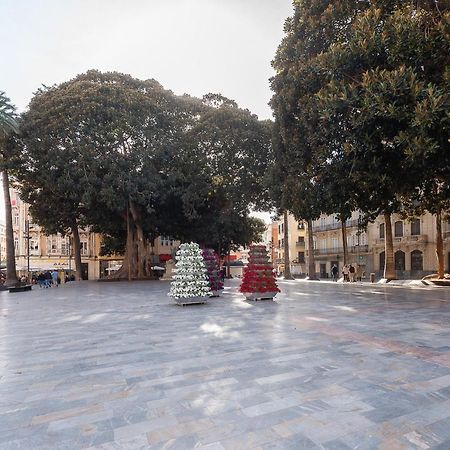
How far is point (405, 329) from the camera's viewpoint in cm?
891

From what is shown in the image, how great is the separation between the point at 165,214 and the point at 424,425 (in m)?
30.9

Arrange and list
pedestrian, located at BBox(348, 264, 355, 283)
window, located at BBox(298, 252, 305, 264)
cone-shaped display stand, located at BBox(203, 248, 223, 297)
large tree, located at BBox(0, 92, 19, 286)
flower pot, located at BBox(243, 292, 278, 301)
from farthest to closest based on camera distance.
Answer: window, located at BBox(298, 252, 305, 264), pedestrian, located at BBox(348, 264, 355, 283), large tree, located at BBox(0, 92, 19, 286), cone-shaped display stand, located at BBox(203, 248, 223, 297), flower pot, located at BBox(243, 292, 278, 301)

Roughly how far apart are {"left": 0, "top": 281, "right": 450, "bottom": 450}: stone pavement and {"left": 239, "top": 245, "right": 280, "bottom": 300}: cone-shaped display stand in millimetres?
5775

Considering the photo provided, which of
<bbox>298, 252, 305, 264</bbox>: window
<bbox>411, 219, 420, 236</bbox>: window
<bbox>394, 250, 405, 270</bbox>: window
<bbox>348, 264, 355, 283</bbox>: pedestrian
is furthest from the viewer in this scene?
<bbox>298, 252, 305, 264</bbox>: window

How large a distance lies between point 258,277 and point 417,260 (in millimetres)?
33649

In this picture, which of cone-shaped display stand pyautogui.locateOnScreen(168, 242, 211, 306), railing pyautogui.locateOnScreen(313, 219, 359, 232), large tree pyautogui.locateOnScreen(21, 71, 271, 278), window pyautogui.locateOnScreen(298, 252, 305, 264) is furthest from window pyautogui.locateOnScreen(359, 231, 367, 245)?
cone-shaped display stand pyautogui.locateOnScreen(168, 242, 211, 306)

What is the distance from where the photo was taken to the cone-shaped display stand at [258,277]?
51.8ft

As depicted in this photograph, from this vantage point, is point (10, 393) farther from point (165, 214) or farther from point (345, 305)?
point (165, 214)

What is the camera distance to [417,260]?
4316 cm

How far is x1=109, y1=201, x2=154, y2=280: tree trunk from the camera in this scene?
110 ft

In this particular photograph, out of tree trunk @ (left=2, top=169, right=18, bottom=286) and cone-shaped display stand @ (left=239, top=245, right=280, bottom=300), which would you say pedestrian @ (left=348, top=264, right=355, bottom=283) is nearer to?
cone-shaped display stand @ (left=239, top=245, right=280, bottom=300)

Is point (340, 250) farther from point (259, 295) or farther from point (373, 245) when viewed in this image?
point (259, 295)

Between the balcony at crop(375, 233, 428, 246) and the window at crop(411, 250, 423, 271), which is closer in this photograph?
the balcony at crop(375, 233, 428, 246)

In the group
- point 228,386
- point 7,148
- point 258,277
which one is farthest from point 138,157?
point 228,386
